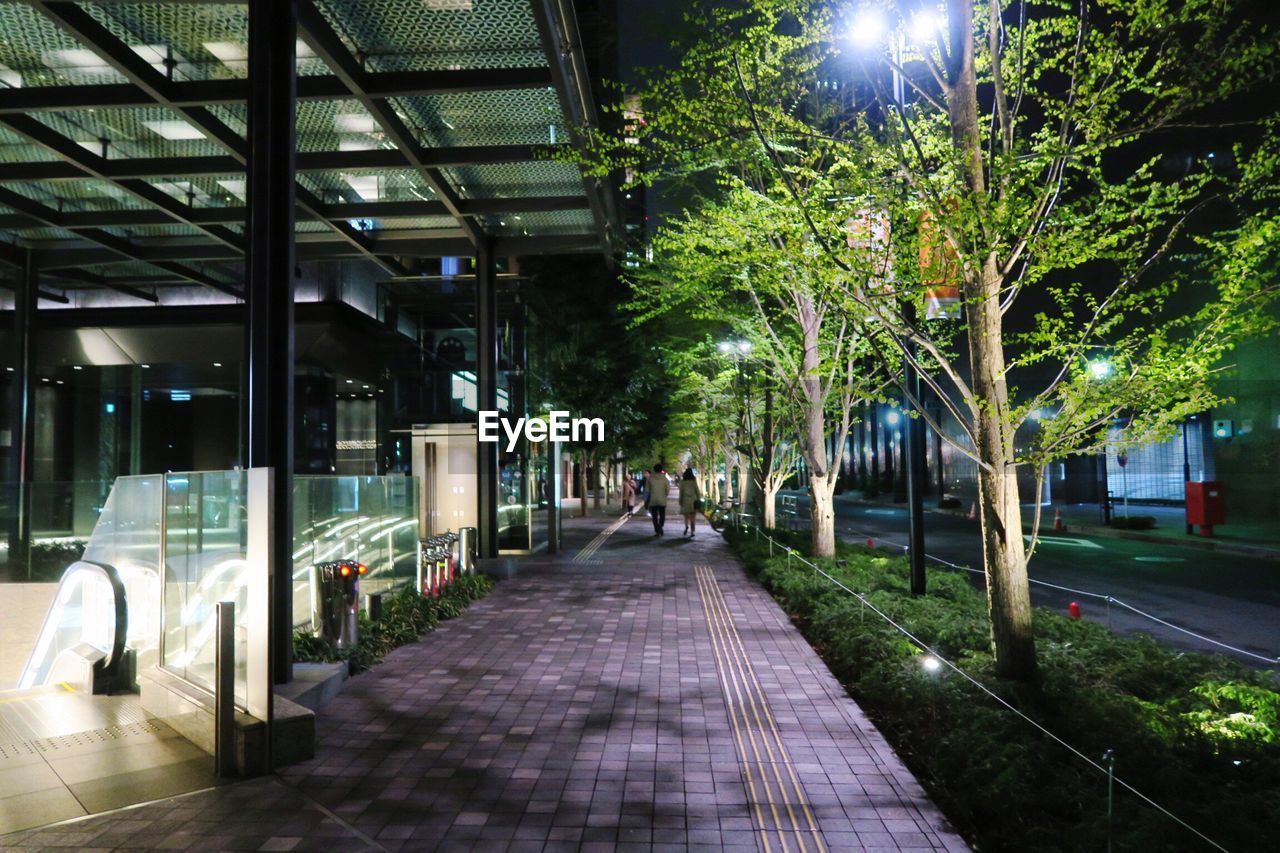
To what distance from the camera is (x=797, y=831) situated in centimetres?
420

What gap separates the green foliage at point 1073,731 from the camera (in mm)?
3906

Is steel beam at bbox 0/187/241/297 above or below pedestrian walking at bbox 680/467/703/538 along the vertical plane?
above

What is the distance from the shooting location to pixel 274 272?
6.56 m

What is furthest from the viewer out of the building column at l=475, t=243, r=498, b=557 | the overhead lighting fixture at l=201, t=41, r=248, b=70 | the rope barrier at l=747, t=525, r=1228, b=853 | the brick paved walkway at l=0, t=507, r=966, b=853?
the building column at l=475, t=243, r=498, b=557

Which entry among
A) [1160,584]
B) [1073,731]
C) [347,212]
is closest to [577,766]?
[1073,731]

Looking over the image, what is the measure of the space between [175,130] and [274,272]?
4823 millimetres

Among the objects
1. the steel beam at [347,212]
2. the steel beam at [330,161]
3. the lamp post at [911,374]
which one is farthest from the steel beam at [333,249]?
the lamp post at [911,374]

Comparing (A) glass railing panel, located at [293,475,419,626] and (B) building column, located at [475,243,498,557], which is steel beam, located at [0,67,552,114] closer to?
(A) glass railing panel, located at [293,475,419,626]

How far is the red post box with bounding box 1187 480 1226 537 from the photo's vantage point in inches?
896

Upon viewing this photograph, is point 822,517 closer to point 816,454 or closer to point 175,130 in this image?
point 816,454

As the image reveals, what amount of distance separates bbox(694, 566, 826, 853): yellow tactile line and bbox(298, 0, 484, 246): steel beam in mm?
6720

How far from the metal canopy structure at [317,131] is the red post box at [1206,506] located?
19079mm

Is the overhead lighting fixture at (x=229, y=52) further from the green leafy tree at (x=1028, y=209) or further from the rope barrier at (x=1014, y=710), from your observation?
the rope barrier at (x=1014, y=710)

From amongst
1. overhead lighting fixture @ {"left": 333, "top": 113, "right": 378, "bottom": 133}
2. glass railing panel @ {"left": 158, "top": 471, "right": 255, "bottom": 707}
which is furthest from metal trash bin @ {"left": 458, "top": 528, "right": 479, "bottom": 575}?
glass railing panel @ {"left": 158, "top": 471, "right": 255, "bottom": 707}
